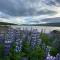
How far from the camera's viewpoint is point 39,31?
19.6 feet

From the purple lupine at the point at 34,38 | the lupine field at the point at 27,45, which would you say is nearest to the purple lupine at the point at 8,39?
the lupine field at the point at 27,45

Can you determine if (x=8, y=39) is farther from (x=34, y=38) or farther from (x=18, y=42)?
(x=34, y=38)

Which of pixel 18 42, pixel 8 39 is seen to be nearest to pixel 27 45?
pixel 18 42

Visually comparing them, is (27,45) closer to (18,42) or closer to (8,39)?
(18,42)

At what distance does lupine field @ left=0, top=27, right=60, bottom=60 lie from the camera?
19.2 ft

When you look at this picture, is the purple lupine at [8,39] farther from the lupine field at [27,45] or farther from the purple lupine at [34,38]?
the purple lupine at [34,38]

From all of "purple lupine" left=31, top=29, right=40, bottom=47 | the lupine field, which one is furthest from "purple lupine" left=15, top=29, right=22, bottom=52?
"purple lupine" left=31, top=29, right=40, bottom=47

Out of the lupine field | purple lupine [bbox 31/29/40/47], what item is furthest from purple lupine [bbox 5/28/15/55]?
purple lupine [bbox 31/29/40/47]

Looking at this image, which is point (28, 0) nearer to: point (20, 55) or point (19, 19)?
point (19, 19)

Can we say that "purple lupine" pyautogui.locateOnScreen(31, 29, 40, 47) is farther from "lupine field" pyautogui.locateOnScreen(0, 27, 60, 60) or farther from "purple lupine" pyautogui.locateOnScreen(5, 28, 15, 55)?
"purple lupine" pyautogui.locateOnScreen(5, 28, 15, 55)

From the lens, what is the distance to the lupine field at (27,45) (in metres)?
5.85

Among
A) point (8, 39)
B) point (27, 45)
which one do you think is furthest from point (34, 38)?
point (8, 39)

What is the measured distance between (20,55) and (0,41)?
241 mm

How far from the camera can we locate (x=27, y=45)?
5.86 m
